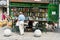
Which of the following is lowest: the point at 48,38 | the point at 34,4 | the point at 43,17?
the point at 48,38

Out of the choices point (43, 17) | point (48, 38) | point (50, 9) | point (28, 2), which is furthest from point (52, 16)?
point (48, 38)

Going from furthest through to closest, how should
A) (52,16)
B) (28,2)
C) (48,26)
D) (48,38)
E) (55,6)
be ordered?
(55,6), (52,16), (48,26), (28,2), (48,38)

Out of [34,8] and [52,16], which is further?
[52,16]

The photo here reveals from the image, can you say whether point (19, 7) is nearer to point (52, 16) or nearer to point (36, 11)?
point (36, 11)

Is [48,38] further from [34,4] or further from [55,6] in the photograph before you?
[55,6]

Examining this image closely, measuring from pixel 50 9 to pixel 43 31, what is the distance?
4.03 metres

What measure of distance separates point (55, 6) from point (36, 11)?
4.65m

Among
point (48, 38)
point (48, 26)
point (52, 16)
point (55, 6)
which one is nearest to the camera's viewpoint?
point (48, 38)

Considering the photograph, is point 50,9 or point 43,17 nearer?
point 43,17

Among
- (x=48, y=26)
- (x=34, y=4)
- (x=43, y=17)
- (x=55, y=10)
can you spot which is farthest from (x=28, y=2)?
(x=55, y=10)

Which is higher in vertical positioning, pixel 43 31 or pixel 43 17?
pixel 43 17

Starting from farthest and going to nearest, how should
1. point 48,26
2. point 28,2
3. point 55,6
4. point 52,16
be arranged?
point 55,6 → point 52,16 → point 48,26 → point 28,2

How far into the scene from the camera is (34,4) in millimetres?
17859

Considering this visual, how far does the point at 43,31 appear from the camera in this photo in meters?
18.4
